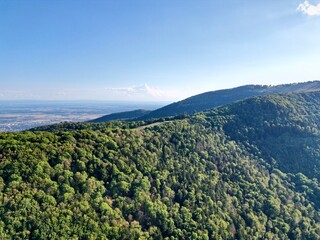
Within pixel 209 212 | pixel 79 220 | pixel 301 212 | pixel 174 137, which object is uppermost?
pixel 174 137

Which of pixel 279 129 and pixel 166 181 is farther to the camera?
pixel 279 129

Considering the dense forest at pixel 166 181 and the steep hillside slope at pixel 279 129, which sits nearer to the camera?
the dense forest at pixel 166 181

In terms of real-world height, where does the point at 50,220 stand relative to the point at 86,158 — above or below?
below

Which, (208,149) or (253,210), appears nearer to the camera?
(253,210)

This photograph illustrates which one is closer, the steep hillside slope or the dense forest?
the dense forest

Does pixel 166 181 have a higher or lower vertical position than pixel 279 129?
lower

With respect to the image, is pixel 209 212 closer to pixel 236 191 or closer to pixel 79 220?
pixel 236 191

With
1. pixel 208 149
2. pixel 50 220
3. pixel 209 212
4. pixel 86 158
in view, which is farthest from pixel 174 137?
pixel 50 220

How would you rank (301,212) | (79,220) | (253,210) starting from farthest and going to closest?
(301,212)
(253,210)
(79,220)
